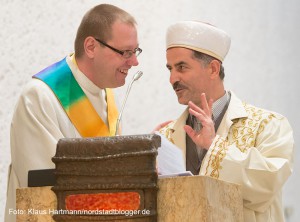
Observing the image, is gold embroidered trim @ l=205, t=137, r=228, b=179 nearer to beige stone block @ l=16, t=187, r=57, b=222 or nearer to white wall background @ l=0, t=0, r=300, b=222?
beige stone block @ l=16, t=187, r=57, b=222

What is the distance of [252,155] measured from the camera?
331 cm

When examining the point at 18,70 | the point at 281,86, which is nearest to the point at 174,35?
the point at 18,70

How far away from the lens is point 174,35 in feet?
13.0

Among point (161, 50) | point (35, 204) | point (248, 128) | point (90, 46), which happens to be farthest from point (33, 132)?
point (161, 50)

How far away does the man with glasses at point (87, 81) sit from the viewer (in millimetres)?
3410

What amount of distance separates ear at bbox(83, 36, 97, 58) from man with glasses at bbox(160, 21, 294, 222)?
0.44m

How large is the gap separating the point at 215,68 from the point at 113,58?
0.61m

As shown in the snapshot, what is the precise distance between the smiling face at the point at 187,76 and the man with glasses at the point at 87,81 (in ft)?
0.81

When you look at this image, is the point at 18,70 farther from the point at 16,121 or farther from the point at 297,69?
the point at 297,69

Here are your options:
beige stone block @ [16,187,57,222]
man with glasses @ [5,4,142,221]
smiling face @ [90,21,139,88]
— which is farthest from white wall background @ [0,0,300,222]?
beige stone block @ [16,187,57,222]

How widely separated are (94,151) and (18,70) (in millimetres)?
2055

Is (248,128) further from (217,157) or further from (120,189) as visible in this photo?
(120,189)

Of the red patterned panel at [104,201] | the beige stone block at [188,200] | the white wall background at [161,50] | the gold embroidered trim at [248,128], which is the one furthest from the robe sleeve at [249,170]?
the white wall background at [161,50]

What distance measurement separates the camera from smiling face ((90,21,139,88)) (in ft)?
→ 12.2
